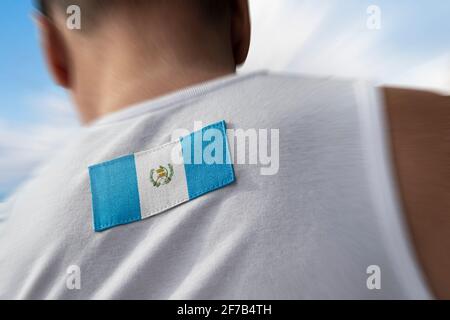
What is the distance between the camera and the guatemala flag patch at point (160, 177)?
68 centimetres

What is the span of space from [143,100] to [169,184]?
0.16m

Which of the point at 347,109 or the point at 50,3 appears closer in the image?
the point at 347,109

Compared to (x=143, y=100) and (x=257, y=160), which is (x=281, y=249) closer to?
(x=257, y=160)

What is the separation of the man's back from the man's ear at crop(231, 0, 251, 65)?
26cm

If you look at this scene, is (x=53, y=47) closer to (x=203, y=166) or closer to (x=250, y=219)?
(x=203, y=166)

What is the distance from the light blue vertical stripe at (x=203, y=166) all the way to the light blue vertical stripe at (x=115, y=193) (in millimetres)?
88

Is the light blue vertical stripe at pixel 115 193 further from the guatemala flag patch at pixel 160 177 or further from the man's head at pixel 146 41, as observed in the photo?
the man's head at pixel 146 41

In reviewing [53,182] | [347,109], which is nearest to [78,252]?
[53,182]

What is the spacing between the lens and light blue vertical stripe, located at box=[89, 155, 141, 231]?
0.70m

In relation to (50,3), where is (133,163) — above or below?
below

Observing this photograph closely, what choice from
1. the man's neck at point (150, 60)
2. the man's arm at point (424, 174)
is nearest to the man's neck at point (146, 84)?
the man's neck at point (150, 60)

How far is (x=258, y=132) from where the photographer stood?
66cm

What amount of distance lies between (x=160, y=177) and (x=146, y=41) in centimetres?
25

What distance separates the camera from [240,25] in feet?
3.08
